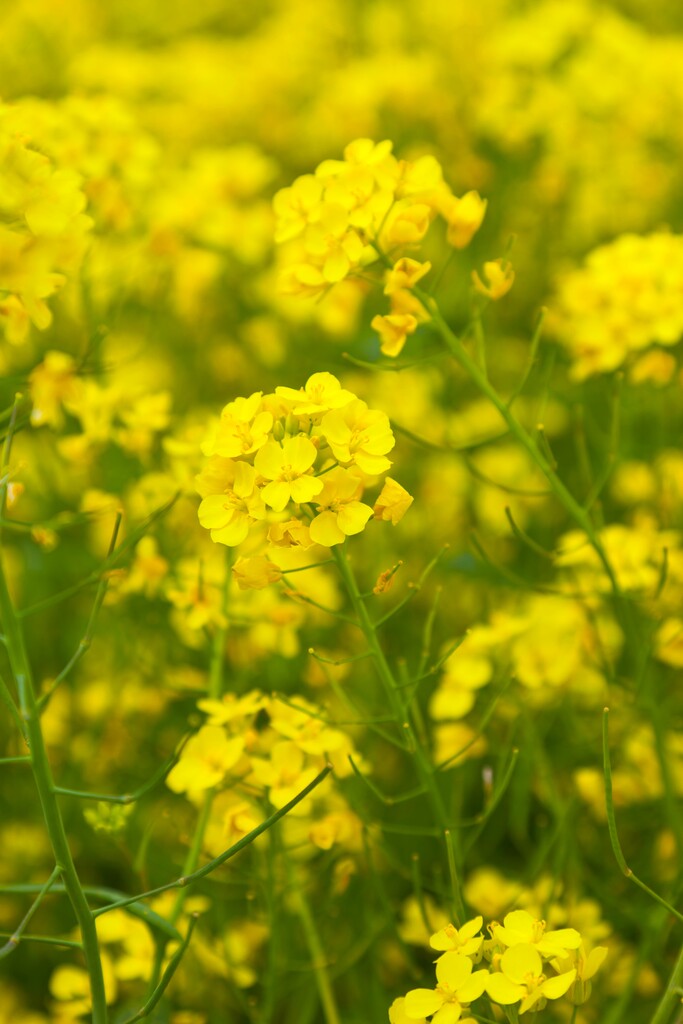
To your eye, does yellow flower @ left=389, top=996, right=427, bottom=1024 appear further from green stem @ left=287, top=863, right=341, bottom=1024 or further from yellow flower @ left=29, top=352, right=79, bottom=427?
yellow flower @ left=29, top=352, right=79, bottom=427

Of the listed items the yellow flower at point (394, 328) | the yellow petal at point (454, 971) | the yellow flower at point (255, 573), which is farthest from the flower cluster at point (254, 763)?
the yellow flower at point (394, 328)

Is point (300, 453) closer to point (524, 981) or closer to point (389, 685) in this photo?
point (389, 685)

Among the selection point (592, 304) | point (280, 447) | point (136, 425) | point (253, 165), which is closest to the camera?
point (280, 447)

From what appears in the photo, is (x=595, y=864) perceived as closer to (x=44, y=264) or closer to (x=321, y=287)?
(x=321, y=287)

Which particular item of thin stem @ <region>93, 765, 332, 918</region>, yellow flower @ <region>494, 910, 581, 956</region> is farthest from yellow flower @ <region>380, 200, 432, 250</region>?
yellow flower @ <region>494, 910, 581, 956</region>

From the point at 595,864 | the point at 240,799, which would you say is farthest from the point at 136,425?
the point at 595,864

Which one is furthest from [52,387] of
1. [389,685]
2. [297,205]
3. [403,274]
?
[389,685]
